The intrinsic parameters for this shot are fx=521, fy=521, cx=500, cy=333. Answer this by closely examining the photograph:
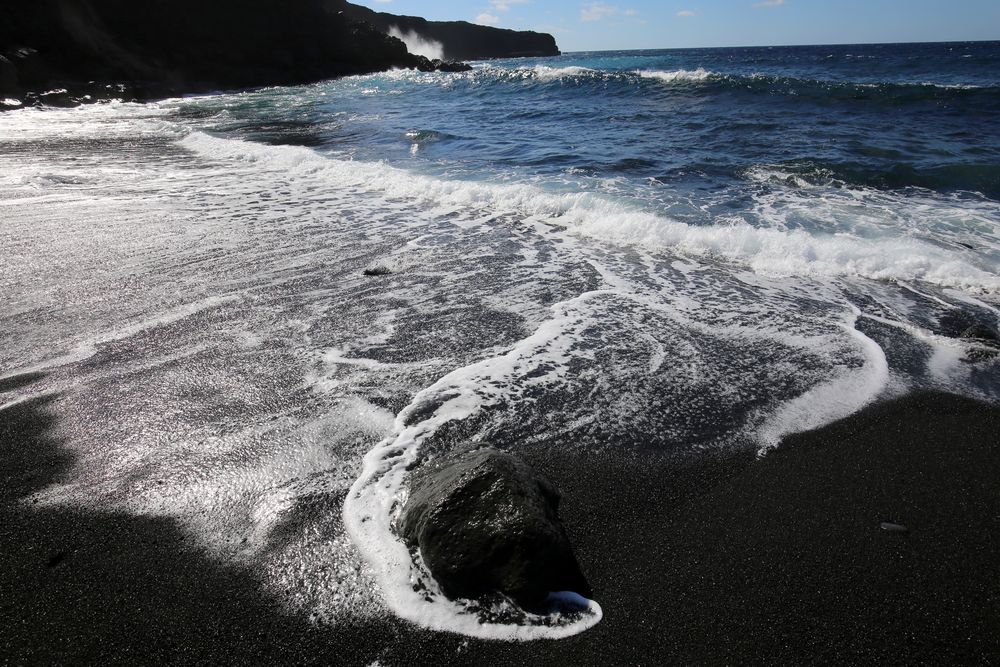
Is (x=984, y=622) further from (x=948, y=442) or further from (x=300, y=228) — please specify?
(x=300, y=228)

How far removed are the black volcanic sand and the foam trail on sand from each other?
0.20 metres

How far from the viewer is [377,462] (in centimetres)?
304

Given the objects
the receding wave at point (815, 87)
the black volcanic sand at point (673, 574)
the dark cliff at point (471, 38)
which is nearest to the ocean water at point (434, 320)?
the black volcanic sand at point (673, 574)

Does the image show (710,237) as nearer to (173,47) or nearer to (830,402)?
(830,402)

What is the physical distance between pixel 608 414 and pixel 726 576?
1.32m

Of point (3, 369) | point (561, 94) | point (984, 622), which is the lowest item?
point (984, 622)

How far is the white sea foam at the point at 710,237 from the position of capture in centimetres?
595

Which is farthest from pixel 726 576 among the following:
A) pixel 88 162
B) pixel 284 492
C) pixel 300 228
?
pixel 88 162

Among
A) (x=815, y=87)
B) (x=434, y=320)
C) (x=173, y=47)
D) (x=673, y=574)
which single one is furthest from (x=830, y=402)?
(x=173, y=47)

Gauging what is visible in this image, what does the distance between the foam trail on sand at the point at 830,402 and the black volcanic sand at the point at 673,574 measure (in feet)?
0.67

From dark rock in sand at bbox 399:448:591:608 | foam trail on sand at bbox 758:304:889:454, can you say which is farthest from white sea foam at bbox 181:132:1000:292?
dark rock in sand at bbox 399:448:591:608

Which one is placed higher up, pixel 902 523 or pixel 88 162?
pixel 88 162

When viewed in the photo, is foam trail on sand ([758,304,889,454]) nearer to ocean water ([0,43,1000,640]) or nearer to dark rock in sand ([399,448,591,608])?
ocean water ([0,43,1000,640])

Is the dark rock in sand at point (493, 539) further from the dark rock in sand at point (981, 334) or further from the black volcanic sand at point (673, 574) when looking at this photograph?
the dark rock in sand at point (981, 334)
